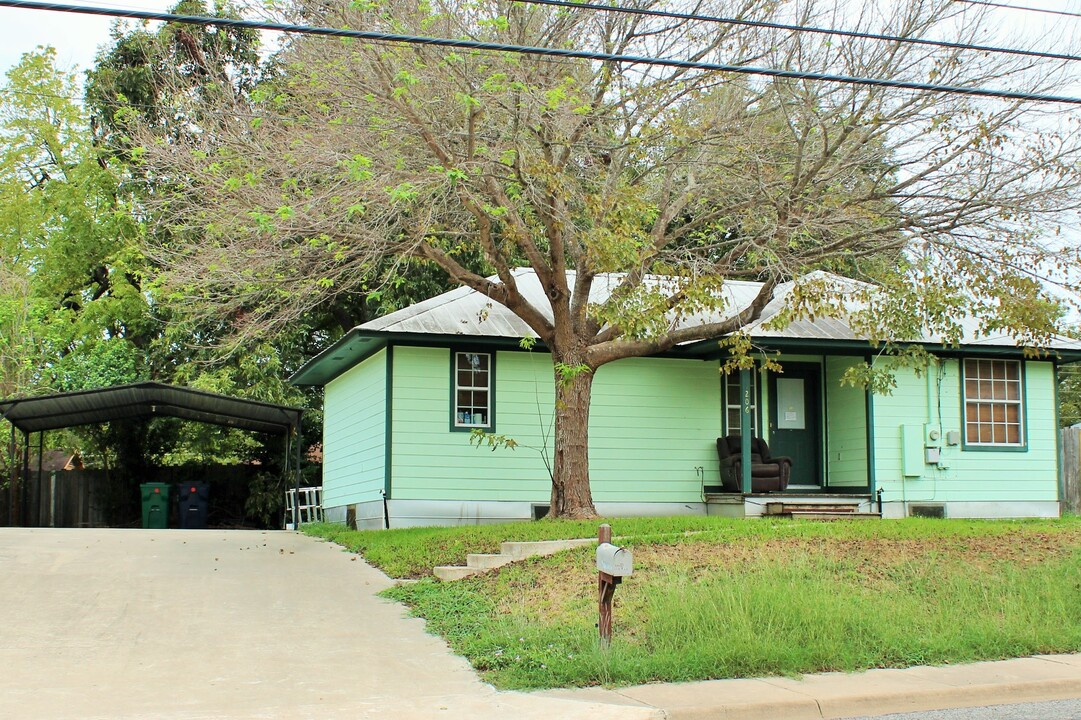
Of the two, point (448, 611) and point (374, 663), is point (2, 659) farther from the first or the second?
point (448, 611)

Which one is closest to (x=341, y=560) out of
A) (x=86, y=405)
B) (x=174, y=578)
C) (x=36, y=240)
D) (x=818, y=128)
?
(x=174, y=578)

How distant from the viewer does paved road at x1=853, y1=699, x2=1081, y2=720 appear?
753cm

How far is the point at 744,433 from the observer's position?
1820 centimetres

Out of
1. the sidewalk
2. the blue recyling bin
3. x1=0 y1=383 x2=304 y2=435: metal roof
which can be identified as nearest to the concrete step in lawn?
the sidewalk

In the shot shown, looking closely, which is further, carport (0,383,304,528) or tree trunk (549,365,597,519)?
carport (0,383,304,528)

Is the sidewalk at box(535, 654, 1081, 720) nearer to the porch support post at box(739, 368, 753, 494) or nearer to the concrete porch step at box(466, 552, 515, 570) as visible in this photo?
the concrete porch step at box(466, 552, 515, 570)

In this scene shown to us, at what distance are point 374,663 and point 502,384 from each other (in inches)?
385

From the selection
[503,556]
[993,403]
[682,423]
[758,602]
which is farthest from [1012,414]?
[758,602]

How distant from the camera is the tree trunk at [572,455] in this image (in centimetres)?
1591

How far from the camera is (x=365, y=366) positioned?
1978 centimetres

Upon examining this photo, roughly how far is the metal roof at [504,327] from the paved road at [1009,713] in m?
9.14

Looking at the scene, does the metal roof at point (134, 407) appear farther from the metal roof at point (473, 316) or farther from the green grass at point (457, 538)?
the green grass at point (457, 538)

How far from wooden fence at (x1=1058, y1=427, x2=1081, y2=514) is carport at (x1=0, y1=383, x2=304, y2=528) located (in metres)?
15.1

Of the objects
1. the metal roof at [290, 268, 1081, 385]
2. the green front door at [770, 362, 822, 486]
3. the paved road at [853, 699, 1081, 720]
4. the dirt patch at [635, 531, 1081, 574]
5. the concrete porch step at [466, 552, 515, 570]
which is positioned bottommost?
the paved road at [853, 699, 1081, 720]
